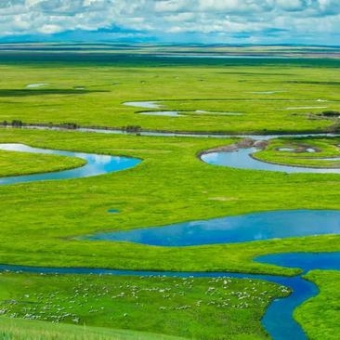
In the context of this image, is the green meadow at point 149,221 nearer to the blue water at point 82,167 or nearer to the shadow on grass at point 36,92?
the blue water at point 82,167

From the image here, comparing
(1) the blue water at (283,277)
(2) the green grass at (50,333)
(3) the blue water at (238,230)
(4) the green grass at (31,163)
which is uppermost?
(2) the green grass at (50,333)

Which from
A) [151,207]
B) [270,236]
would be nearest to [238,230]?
[270,236]

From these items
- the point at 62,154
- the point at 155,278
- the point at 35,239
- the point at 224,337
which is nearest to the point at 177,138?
the point at 62,154

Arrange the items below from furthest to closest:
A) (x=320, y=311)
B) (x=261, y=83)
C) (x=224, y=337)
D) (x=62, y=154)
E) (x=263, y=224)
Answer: (x=261, y=83)
(x=62, y=154)
(x=263, y=224)
(x=320, y=311)
(x=224, y=337)

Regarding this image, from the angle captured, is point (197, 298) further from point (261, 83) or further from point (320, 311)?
point (261, 83)

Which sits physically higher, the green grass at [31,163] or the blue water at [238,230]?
the blue water at [238,230]

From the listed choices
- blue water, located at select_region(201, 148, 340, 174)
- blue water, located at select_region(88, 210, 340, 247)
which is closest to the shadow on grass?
blue water, located at select_region(201, 148, 340, 174)

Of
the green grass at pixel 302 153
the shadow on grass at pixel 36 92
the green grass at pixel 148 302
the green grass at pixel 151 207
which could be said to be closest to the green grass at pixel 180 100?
the shadow on grass at pixel 36 92
